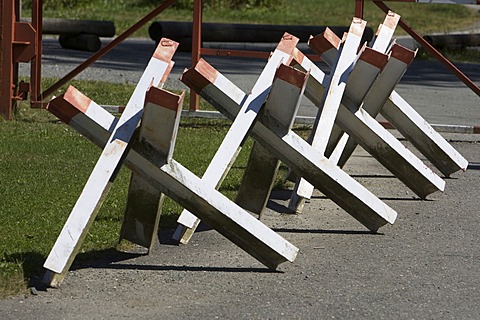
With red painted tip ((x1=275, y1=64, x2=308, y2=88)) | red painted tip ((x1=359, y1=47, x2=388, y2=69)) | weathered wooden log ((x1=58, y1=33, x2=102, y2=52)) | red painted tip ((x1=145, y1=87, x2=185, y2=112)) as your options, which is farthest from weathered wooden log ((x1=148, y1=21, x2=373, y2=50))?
A: red painted tip ((x1=145, y1=87, x2=185, y2=112))

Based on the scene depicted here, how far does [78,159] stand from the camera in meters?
8.74

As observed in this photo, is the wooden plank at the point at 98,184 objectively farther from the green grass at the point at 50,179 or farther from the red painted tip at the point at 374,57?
the red painted tip at the point at 374,57

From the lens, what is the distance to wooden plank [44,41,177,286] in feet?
16.5

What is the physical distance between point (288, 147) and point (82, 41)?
1322 cm

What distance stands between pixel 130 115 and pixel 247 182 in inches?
58.1

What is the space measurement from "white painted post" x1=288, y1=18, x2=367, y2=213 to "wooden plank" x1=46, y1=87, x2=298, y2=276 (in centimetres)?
134

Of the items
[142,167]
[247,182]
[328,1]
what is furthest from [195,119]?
[328,1]

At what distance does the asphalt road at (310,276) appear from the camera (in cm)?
498

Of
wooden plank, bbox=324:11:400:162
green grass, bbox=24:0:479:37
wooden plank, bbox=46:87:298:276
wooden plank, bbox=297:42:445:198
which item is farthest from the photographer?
green grass, bbox=24:0:479:37

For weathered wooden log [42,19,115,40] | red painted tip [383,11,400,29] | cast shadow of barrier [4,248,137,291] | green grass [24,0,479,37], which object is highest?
red painted tip [383,11,400,29]

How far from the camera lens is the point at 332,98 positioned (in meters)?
6.77

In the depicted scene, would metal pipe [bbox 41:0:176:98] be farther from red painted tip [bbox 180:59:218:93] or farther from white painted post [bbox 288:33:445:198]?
red painted tip [bbox 180:59:218:93]

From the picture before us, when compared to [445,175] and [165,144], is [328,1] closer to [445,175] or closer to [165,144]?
[445,175]

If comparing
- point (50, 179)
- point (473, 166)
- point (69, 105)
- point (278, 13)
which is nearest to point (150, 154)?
point (69, 105)
